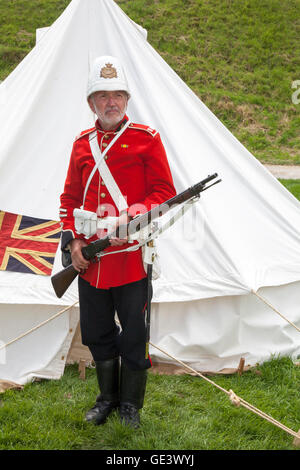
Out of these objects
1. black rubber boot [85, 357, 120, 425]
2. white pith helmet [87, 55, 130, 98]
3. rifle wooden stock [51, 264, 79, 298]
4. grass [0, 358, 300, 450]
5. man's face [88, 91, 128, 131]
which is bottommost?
grass [0, 358, 300, 450]

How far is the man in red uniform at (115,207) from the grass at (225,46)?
1069 centimetres

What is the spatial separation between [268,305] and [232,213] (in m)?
0.75

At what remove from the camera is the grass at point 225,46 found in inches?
539

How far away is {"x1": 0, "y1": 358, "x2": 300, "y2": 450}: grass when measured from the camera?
2494mm

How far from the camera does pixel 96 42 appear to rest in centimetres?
358

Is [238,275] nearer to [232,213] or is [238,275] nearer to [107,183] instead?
[232,213]

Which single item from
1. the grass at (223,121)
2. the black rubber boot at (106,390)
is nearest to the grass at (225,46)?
the grass at (223,121)

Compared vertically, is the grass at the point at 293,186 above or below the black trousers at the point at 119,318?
above

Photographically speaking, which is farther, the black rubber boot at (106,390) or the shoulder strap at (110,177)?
the black rubber boot at (106,390)

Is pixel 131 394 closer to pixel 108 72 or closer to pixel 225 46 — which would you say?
pixel 108 72

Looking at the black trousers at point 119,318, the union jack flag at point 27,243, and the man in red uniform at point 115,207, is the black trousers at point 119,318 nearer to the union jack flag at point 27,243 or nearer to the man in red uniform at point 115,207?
the man in red uniform at point 115,207

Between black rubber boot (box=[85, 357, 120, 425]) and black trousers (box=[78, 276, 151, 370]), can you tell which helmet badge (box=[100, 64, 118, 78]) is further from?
black rubber boot (box=[85, 357, 120, 425])

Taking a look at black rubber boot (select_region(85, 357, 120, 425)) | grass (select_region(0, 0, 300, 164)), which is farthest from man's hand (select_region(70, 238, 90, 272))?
grass (select_region(0, 0, 300, 164))

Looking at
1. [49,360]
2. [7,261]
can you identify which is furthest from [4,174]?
[49,360]
